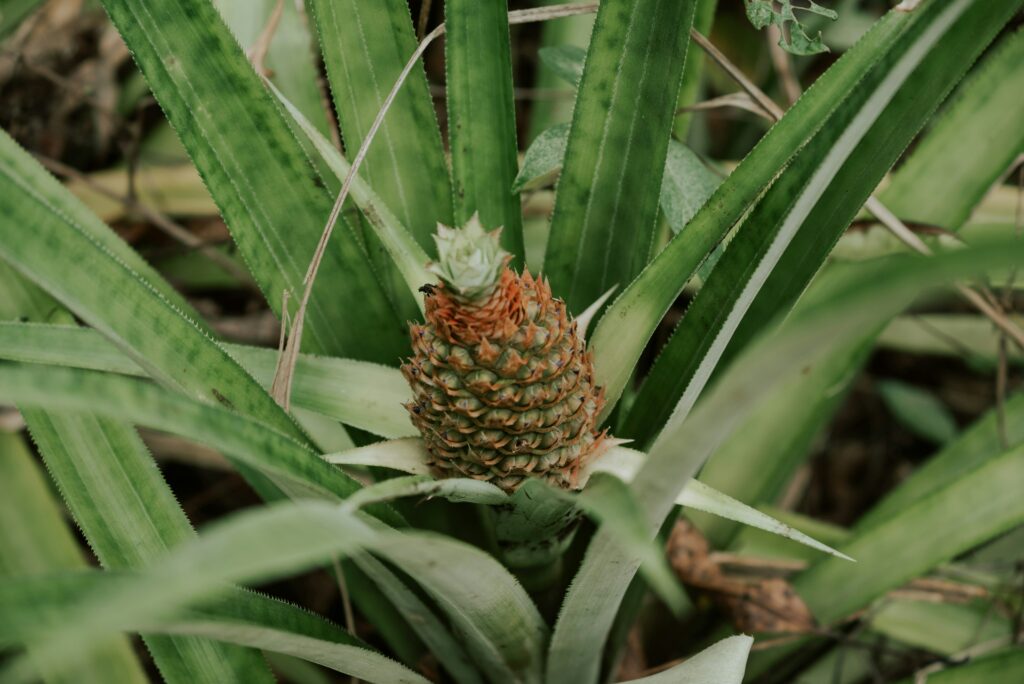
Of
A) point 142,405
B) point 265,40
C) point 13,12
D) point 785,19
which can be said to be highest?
point 13,12

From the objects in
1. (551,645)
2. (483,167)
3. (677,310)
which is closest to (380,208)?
(483,167)

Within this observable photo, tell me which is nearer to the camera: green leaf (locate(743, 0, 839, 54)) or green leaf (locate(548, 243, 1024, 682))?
green leaf (locate(548, 243, 1024, 682))

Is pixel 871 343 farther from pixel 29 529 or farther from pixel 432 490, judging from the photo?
pixel 29 529

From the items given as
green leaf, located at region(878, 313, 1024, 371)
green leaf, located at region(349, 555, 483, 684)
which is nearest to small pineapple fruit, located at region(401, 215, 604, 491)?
green leaf, located at region(349, 555, 483, 684)

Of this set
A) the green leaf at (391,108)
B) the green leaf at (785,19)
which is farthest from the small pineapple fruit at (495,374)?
the green leaf at (785,19)

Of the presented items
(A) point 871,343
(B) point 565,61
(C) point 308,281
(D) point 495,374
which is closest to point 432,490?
(D) point 495,374

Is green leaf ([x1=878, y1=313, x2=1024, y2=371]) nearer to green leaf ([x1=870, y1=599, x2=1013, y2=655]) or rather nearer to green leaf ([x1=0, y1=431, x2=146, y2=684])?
green leaf ([x1=870, y1=599, x2=1013, y2=655])

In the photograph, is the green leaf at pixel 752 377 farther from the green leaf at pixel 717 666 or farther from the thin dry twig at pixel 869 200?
the thin dry twig at pixel 869 200
